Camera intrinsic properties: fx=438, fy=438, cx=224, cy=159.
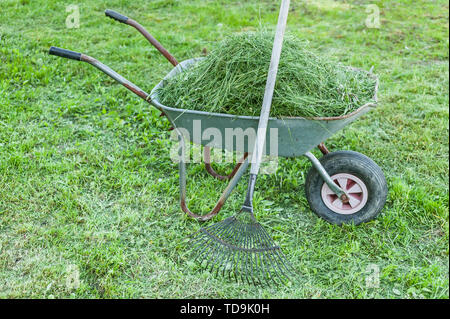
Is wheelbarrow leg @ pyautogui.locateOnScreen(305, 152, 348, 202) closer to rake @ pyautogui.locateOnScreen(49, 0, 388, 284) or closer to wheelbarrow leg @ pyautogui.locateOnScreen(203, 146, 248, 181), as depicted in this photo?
rake @ pyautogui.locateOnScreen(49, 0, 388, 284)

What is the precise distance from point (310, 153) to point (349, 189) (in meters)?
0.35

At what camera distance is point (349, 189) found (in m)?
2.65

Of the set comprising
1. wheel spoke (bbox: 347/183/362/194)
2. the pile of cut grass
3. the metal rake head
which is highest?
the pile of cut grass

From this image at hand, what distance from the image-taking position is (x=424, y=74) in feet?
14.9

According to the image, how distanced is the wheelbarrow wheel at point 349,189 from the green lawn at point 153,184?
8 centimetres

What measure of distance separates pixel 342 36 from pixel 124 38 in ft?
8.72

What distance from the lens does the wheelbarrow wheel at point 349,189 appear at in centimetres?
256

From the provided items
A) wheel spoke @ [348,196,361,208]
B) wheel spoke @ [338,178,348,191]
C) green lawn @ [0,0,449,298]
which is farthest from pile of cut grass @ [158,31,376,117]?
green lawn @ [0,0,449,298]

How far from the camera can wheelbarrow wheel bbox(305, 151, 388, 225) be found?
101 inches

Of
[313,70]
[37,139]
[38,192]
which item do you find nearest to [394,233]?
[313,70]

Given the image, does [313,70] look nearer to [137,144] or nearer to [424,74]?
[137,144]

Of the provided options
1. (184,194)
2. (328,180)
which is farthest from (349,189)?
(184,194)

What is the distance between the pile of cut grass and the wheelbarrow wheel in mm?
325

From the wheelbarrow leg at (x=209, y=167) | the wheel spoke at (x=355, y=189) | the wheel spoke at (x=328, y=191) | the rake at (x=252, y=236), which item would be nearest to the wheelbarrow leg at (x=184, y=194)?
the rake at (x=252, y=236)
